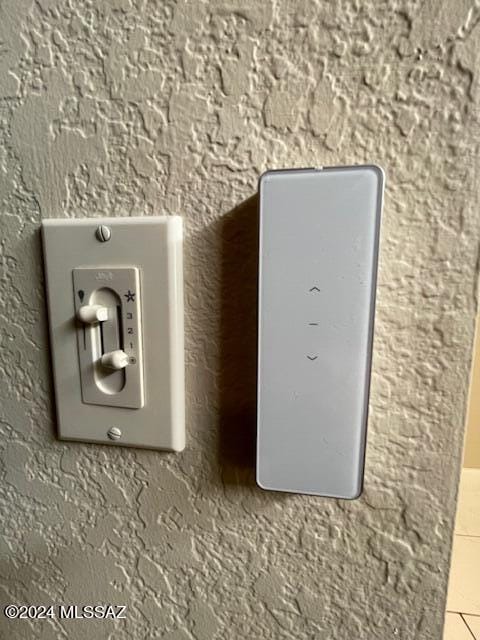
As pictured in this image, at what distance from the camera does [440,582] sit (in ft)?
0.74

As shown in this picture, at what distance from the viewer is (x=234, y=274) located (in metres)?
0.23

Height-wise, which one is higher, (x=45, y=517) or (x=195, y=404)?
(x=195, y=404)

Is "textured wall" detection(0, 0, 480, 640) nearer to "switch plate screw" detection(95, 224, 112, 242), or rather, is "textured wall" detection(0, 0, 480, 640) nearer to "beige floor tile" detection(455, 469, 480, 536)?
"switch plate screw" detection(95, 224, 112, 242)

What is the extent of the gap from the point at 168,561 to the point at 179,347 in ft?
0.58

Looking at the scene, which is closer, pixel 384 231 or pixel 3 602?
pixel 384 231

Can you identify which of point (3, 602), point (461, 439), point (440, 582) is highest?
point (461, 439)

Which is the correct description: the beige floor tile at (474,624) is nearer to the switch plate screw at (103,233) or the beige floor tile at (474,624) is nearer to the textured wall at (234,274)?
the textured wall at (234,274)

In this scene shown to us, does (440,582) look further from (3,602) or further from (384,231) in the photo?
(3,602)

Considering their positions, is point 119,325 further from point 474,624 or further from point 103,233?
point 474,624

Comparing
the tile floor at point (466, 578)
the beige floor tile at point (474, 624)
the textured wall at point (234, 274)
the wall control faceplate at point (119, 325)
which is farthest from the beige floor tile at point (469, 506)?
the wall control faceplate at point (119, 325)

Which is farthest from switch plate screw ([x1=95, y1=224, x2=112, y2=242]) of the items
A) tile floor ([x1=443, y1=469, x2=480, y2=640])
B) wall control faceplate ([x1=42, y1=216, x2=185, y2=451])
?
tile floor ([x1=443, y1=469, x2=480, y2=640])

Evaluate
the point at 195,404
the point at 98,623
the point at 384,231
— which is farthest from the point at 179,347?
the point at 98,623

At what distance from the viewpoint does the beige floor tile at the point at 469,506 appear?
2.01ft

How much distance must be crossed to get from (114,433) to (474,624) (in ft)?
1.55
